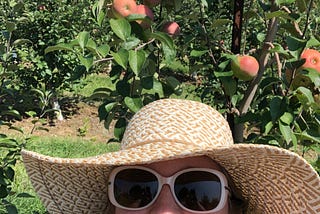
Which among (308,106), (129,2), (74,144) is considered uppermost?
(129,2)

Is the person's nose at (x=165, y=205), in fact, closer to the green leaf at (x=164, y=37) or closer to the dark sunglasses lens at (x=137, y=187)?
the dark sunglasses lens at (x=137, y=187)

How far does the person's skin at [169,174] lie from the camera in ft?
3.14

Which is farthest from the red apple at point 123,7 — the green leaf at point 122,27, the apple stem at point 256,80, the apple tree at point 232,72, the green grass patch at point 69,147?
the green grass patch at point 69,147

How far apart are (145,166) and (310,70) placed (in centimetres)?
55

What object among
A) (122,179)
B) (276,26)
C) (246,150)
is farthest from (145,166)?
(276,26)

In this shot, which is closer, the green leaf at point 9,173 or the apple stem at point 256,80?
the apple stem at point 256,80

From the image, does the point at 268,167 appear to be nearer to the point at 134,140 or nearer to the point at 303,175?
the point at 303,175

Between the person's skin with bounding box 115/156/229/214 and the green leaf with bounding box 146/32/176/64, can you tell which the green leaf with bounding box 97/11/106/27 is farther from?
the person's skin with bounding box 115/156/229/214

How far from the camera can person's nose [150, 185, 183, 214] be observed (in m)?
0.96

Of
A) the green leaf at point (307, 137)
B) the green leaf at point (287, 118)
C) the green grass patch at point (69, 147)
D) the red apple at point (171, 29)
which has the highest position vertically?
the red apple at point (171, 29)

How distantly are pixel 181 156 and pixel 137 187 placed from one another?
0.12 m

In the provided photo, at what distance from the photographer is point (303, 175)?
91 cm

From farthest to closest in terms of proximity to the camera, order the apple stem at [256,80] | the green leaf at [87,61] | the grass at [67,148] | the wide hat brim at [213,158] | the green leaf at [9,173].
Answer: the grass at [67,148]
the green leaf at [9,173]
the apple stem at [256,80]
the green leaf at [87,61]
the wide hat brim at [213,158]

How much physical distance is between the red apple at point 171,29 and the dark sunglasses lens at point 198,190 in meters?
0.58
